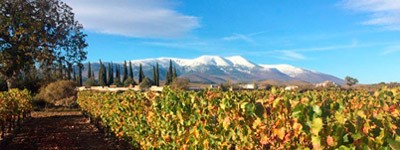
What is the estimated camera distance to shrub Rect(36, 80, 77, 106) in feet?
123

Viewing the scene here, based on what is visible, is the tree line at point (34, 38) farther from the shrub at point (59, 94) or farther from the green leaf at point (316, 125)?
the green leaf at point (316, 125)

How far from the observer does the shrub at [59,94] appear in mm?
37625

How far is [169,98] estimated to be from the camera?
792cm

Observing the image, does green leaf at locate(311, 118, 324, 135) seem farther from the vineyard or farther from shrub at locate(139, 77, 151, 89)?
shrub at locate(139, 77, 151, 89)

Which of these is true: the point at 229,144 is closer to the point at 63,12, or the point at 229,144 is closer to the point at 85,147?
the point at 85,147

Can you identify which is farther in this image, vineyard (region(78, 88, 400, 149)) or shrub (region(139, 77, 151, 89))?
shrub (region(139, 77, 151, 89))

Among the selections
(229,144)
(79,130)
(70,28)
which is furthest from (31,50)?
(229,144)

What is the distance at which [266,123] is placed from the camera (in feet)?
14.6

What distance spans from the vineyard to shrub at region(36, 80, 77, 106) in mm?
28669

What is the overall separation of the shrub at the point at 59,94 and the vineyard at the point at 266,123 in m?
28.7

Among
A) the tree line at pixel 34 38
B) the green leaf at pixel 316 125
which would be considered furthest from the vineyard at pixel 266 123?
the tree line at pixel 34 38

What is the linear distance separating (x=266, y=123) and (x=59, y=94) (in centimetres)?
3636

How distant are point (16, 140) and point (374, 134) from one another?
14.9 meters

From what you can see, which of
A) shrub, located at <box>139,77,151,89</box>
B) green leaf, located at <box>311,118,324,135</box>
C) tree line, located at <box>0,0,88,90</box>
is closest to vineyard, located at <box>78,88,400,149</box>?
green leaf, located at <box>311,118,324,135</box>
